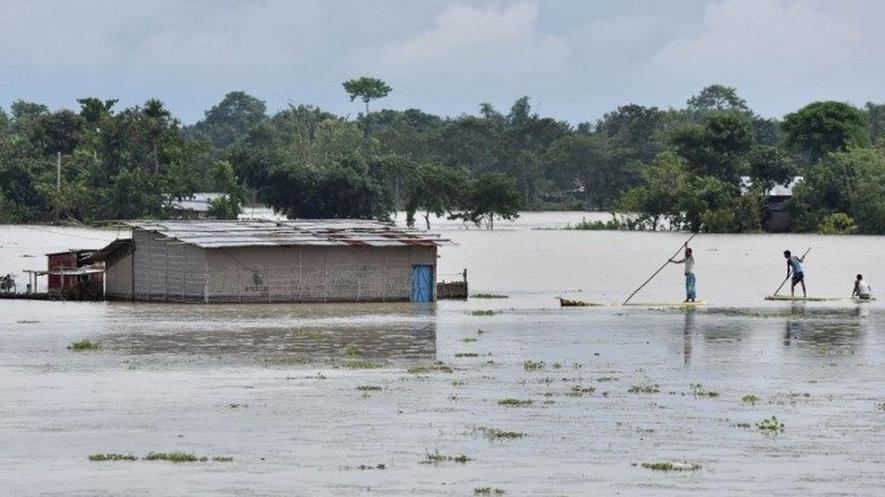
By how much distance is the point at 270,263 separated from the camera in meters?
48.7

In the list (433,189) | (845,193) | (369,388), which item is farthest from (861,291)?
(433,189)

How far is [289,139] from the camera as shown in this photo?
158000 mm

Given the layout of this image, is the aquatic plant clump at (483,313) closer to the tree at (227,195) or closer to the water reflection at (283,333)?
the water reflection at (283,333)

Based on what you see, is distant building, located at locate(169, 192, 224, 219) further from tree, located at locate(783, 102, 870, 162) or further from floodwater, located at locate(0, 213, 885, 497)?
floodwater, located at locate(0, 213, 885, 497)

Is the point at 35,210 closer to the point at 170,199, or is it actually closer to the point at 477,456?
the point at 170,199

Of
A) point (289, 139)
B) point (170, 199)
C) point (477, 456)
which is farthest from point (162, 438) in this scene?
point (289, 139)

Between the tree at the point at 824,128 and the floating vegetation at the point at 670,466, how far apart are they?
109944 mm

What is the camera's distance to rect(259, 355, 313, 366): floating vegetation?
1228 inches

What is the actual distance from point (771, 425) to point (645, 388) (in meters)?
4.44

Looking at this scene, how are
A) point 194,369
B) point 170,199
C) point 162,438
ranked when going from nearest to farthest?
point 162,438 < point 194,369 < point 170,199

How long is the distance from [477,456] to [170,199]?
296 ft

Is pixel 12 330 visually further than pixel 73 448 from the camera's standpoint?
Yes

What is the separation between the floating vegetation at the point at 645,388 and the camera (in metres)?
27.1

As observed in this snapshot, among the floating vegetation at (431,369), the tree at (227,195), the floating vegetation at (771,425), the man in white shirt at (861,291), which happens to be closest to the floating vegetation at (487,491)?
the floating vegetation at (771,425)
